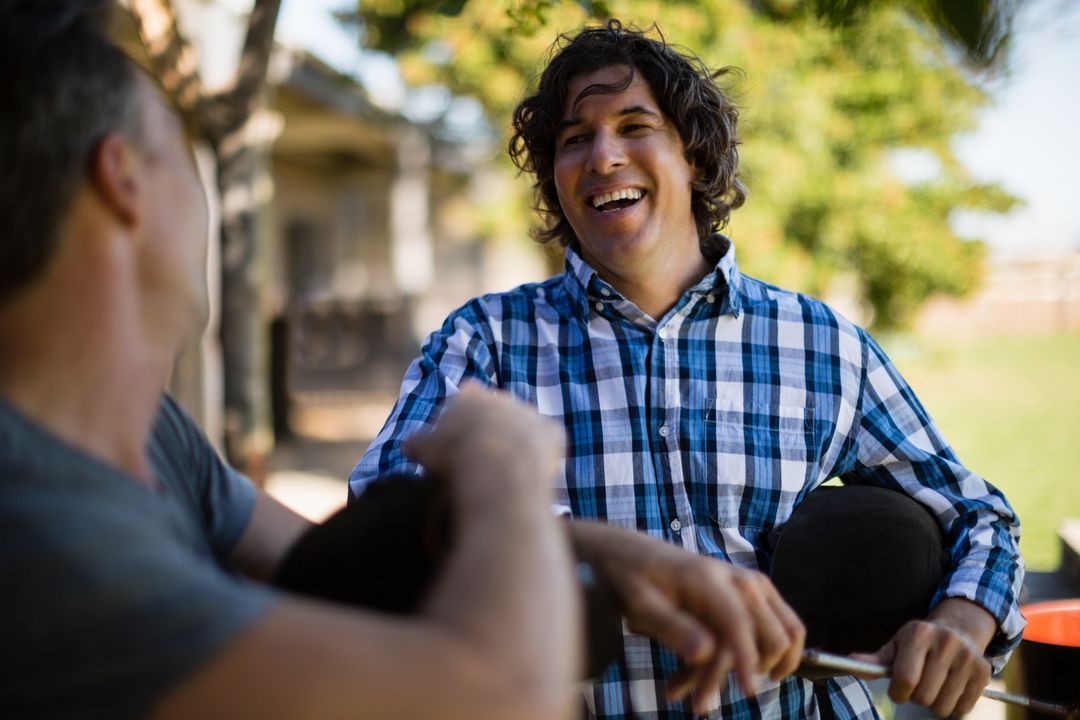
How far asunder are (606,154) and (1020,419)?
11746 millimetres

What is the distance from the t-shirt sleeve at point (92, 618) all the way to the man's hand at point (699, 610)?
49 centimetres

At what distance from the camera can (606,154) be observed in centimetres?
226

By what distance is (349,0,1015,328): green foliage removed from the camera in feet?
29.2

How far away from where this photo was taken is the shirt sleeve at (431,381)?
71.6 inches

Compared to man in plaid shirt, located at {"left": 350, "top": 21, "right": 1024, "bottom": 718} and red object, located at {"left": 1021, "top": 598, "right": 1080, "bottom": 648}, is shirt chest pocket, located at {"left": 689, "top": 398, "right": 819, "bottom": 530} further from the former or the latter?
red object, located at {"left": 1021, "top": 598, "right": 1080, "bottom": 648}

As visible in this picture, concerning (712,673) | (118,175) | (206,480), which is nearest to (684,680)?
(712,673)

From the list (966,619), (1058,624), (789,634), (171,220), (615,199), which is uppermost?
(615,199)

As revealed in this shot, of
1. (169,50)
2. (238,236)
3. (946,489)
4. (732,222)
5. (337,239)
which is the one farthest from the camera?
(337,239)

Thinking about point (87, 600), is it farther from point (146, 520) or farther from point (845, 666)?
point (845, 666)

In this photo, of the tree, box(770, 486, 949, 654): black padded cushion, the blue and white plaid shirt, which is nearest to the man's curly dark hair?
the blue and white plaid shirt

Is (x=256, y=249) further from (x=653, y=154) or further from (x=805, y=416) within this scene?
(x=805, y=416)

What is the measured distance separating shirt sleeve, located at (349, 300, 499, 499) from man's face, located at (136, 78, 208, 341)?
799mm

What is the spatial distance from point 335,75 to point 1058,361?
16.8 metres

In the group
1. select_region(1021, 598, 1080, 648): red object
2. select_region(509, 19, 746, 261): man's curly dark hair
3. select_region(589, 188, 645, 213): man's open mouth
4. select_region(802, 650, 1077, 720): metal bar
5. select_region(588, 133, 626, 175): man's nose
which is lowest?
select_region(1021, 598, 1080, 648): red object
